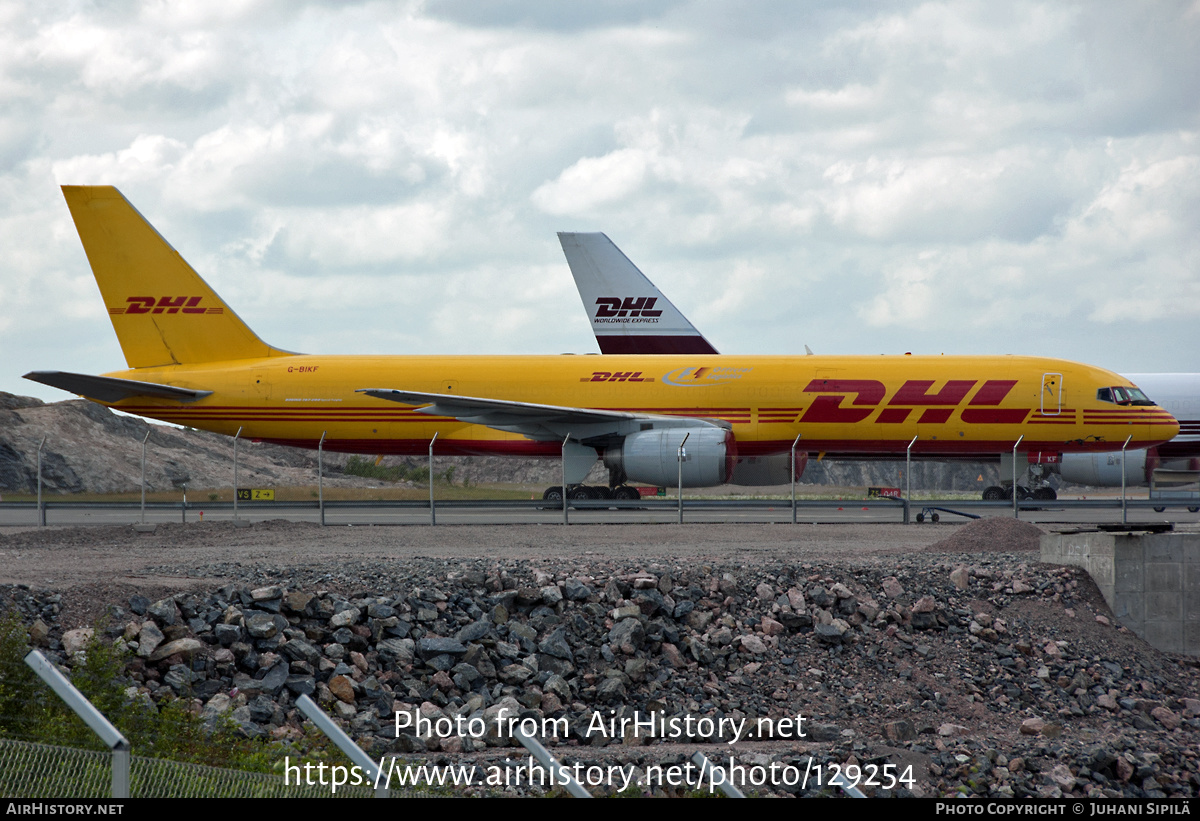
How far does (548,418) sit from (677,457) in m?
3.30

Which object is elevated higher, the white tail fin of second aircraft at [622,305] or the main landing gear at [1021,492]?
the white tail fin of second aircraft at [622,305]

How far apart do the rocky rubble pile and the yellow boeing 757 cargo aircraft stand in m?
10.6

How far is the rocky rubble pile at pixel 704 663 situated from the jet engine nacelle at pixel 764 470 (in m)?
10.5

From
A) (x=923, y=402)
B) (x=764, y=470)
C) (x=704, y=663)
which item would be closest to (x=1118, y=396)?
(x=923, y=402)

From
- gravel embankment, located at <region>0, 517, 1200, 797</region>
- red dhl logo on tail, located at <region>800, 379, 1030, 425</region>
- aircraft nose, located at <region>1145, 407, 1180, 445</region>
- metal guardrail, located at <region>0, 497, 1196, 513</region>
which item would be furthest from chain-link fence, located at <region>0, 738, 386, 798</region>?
aircraft nose, located at <region>1145, 407, 1180, 445</region>

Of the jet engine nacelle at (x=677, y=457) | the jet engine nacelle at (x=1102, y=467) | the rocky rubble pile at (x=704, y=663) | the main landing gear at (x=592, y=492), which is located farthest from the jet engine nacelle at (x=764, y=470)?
the rocky rubble pile at (x=704, y=663)

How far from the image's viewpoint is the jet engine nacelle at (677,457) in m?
22.9

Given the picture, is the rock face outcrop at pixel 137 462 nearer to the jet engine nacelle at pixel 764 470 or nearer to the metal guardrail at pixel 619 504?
the metal guardrail at pixel 619 504

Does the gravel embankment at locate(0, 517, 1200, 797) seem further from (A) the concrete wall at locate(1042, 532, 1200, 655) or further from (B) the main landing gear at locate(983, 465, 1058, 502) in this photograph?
(B) the main landing gear at locate(983, 465, 1058, 502)

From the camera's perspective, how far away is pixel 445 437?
84.7ft

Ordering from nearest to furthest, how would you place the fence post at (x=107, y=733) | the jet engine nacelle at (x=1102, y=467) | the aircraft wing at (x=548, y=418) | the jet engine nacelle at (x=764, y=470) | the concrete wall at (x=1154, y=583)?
the fence post at (x=107, y=733), the concrete wall at (x=1154, y=583), the aircraft wing at (x=548, y=418), the jet engine nacelle at (x=764, y=470), the jet engine nacelle at (x=1102, y=467)

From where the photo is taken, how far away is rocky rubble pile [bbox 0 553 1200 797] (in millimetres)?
9258
